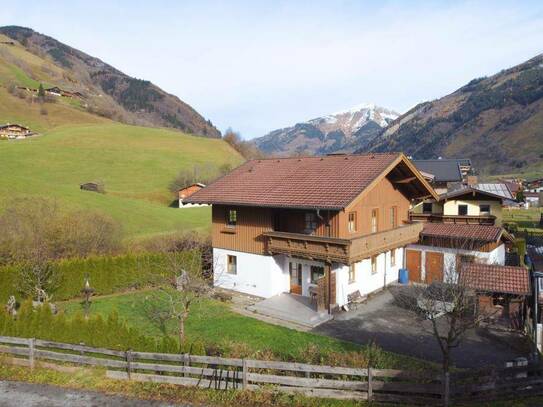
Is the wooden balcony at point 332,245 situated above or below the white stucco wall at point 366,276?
above

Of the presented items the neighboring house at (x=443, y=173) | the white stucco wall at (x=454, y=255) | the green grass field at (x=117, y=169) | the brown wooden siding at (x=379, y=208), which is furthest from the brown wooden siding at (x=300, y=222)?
the neighboring house at (x=443, y=173)

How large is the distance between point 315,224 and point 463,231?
9.75m

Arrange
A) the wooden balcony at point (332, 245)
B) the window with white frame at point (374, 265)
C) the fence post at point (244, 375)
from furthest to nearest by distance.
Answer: the window with white frame at point (374, 265), the wooden balcony at point (332, 245), the fence post at point (244, 375)

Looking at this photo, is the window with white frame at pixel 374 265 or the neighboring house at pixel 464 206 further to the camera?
the neighboring house at pixel 464 206

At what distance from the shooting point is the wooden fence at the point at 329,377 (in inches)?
438

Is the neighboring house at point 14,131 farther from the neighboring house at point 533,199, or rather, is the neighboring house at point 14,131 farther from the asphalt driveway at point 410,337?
the neighboring house at point 533,199

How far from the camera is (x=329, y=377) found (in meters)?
12.4

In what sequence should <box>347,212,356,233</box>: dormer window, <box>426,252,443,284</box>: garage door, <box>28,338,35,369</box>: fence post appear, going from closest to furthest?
<box>28,338,35,369</box>: fence post → <box>347,212,356,233</box>: dormer window → <box>426,252,443,284</box>: garage door

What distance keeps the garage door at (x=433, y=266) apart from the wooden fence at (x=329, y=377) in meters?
14.9

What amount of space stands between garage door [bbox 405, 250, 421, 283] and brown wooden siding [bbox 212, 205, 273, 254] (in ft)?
32.5

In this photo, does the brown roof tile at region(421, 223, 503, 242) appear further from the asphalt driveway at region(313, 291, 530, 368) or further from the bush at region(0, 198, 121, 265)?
the bush at region(0, 198, 121, 265)

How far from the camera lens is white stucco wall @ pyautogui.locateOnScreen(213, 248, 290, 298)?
24359 mm

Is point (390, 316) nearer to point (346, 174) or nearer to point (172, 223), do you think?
point (346, 174)

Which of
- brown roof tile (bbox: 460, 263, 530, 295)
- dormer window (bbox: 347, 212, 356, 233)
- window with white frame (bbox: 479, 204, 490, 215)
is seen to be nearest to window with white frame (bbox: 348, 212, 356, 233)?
dormer window (bbox: 347, 212, 356, 233)
